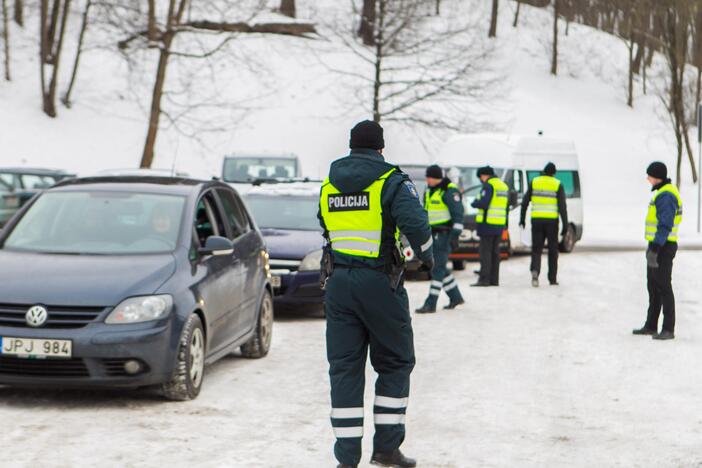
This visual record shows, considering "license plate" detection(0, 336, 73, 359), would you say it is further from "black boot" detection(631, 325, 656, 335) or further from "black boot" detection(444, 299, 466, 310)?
"black boot" detection(444, 299, 466, 310)

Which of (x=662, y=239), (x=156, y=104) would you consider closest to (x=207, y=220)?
(x=662, y=239)

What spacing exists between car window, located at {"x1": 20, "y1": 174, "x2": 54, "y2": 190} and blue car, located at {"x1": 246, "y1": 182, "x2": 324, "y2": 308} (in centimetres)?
616

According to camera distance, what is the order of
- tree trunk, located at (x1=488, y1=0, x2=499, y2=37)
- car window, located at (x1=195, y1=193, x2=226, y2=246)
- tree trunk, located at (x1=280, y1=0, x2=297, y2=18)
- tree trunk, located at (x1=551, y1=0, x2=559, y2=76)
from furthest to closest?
1. tree trunk, located at (x1=488, y1=0, x2=499, y2=37)
2. tree trunk, located at (x1=551, y1=0, x2=559, y2=76)
3. tree trunk, located at (x1=280, y1=0, x2=297, y2=18)
4. car window, located at (x1=195, y1=193, x2=226, y2=246)

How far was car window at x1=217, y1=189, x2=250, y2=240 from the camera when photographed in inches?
401

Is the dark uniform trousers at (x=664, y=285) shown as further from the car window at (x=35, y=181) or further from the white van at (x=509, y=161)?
the car window at (x=35, y=181)

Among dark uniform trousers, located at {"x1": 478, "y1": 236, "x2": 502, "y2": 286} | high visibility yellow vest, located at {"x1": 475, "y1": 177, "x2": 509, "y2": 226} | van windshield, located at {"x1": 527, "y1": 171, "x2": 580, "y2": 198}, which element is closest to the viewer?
high visibility yellow vest, located at {"x1": 475, "y1": 177, "x2": 509, "y2": 226}

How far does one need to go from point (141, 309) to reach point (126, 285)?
190 millimetres

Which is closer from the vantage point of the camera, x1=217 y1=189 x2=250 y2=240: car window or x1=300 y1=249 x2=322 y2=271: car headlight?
x1=217 y1=189 x2=250 y2=240: car window

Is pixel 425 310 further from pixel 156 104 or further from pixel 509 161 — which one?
pixel 156 104

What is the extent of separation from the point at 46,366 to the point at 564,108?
4891 centimetres

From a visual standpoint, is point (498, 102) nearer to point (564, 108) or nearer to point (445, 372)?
point (564, 108)

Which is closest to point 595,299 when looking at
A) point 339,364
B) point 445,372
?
point 445,372

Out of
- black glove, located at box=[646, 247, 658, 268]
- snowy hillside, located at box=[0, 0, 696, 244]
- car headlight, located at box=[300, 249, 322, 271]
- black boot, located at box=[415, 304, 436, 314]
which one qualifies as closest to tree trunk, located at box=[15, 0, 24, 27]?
snowy hillside, located at box=[0, 0, 696, 244]

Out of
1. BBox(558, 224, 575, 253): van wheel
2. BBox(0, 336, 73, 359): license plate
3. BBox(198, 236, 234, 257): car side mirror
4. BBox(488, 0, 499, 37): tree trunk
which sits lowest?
BBox(558, 224, 575, 253): van wheel
